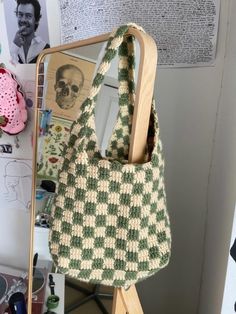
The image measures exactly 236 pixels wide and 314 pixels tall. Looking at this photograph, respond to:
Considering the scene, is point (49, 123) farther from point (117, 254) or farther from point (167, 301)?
point (167, 301)

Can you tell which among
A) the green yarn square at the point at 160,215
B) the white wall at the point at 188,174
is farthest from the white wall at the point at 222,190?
the green yarn square at the point at 160,215

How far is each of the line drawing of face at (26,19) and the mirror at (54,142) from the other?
126 millimetres

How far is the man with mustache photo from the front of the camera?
0.84 meters

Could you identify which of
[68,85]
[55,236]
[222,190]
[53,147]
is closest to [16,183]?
[53,147]

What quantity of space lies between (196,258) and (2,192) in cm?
62

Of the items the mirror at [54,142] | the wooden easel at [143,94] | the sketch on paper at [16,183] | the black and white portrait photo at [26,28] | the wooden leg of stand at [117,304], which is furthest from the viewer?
the sketch on paper at [16,183]

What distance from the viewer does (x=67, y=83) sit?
0.78 metres

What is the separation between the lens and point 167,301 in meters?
1.05

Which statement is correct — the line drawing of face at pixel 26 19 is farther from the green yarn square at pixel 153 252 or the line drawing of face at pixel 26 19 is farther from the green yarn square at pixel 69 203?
the green yarn square at pixel 153 252

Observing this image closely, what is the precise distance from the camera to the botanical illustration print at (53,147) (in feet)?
2.63

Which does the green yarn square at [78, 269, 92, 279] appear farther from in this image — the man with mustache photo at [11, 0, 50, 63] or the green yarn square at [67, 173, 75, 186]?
the man with mustache photo at [11, 0, 50, 63]

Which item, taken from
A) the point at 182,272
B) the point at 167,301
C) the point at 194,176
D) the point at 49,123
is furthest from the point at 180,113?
the point at 167,301

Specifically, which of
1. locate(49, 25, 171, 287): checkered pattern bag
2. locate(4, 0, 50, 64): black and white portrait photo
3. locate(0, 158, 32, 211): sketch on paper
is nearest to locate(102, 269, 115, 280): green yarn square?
locate(49, 25, 171, 287): checkered pattern bag

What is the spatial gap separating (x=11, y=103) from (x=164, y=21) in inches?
17.5
